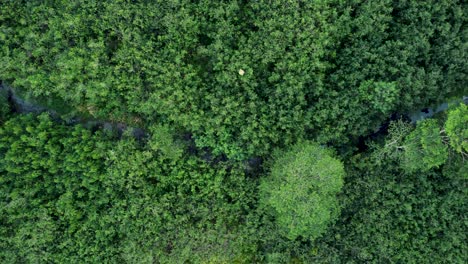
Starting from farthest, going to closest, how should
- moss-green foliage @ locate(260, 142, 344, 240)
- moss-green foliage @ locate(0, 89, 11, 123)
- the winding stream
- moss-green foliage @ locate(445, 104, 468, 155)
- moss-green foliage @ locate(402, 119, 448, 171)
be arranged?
the winding stream → moss-green foliage @ locate(0, 89, 11, 123) → moss-green foliage @ locate(260, 142, 344, 240) → moss-green foliage @ locate(402, 119, 448, 171) → moss-green foliage @ locate(445, 104, 468, 155)

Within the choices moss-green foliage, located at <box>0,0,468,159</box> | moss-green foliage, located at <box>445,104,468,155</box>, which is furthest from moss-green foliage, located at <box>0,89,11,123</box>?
moss-green foliage, located at <box>445,104,468,155</box>

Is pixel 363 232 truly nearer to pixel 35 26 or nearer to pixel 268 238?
pixel 268 238

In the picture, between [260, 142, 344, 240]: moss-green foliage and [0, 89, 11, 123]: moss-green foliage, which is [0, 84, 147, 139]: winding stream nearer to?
[0, 89, 11, 123]: moss-green foliage

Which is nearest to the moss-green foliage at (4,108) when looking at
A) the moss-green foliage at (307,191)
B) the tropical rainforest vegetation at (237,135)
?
the tropical rainforest vegetation at (237,135)

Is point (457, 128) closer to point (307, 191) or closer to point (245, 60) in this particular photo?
point (307, 191)

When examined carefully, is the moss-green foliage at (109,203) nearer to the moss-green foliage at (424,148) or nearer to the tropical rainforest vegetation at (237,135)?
the tropical rainforest vegetation at (237,135)

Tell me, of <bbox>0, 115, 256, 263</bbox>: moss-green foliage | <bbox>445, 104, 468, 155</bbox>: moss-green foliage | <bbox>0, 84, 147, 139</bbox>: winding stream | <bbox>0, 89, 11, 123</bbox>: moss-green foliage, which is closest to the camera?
<bbox>445, 104, 468, 155</bbox>: moss-green foliage

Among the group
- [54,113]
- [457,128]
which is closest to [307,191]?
[457,128]
